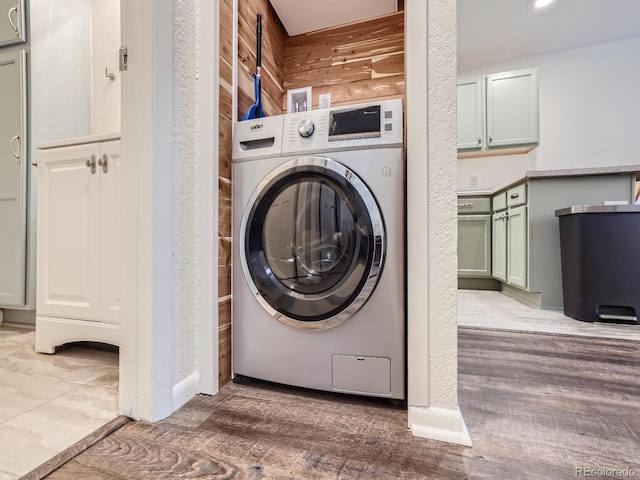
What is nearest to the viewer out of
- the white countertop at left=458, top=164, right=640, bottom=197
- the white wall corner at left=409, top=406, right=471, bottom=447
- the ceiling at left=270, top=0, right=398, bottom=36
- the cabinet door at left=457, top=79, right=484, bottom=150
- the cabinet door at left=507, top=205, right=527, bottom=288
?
the white wall corner at left=409, top=406, right=471, bottom=447

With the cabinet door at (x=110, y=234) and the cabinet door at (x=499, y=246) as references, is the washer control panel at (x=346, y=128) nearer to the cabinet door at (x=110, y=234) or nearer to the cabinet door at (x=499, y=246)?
the cabinet door at (x=110, y=234)

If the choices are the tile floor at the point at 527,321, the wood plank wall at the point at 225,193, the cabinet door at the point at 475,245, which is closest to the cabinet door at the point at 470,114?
the cabinet door at the point at 475,245

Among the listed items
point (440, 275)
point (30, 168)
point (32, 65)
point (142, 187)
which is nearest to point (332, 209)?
point (440, 275)

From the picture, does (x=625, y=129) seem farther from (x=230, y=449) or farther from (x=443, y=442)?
(x=230, y=449)

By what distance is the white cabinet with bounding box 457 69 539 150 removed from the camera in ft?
10.1

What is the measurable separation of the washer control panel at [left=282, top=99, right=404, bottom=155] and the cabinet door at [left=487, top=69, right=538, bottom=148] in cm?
288

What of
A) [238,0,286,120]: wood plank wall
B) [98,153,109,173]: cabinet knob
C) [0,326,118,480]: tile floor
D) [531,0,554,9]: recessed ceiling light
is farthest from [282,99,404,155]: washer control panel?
[531,0,554,9]: recessed ceiling light

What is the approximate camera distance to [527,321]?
191 cm

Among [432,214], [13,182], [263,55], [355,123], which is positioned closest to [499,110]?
[263,55]

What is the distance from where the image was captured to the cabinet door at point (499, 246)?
260 centimetres

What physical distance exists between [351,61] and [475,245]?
2176 mm

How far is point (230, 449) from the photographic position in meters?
0.73

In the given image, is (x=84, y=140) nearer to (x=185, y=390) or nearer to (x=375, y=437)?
(x=185, y=390)

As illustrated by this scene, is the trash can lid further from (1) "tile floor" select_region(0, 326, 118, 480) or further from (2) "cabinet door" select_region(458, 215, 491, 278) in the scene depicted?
(1) "tile floor" select_region(0, 326, 118, 480)
